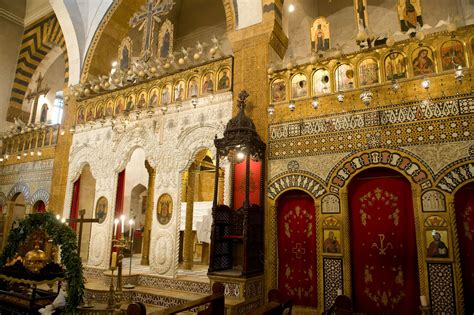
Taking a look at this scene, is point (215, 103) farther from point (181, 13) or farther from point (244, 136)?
point (181, 13)

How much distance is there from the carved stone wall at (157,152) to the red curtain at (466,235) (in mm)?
3883

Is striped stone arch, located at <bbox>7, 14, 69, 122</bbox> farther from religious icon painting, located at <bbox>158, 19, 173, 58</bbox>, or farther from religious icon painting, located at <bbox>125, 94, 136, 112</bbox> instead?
religious icon painting, located at <bbox>158, 19, 173, 58</bbox>

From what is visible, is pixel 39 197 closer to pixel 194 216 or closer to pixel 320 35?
pixel 194 216

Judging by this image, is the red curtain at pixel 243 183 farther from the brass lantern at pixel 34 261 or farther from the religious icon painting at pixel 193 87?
the brass lantern at pixel 34 261

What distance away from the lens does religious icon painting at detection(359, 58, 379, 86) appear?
5.95 m

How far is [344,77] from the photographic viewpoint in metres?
6.23

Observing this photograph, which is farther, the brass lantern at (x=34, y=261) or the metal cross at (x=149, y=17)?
the metal cross at (x=149, y=17)

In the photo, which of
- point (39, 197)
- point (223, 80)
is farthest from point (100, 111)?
point (223, 80)

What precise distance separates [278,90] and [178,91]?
106 inches

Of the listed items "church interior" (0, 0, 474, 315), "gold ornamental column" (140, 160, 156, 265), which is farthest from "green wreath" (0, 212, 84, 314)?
"gold ornamental column" (140, 160, 156, 265)

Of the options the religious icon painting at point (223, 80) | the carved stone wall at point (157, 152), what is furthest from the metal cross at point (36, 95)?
the religious icon painting at point (223, 80)

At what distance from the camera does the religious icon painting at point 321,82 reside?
20.9ft

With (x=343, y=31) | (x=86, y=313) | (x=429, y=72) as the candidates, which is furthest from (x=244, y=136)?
(x=343, y=31)

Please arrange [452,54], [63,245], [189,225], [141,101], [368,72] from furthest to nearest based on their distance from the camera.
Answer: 1. [141,101]
2. [189,225]
3. [368,72]
4. [452,54]
5. [63,245]
